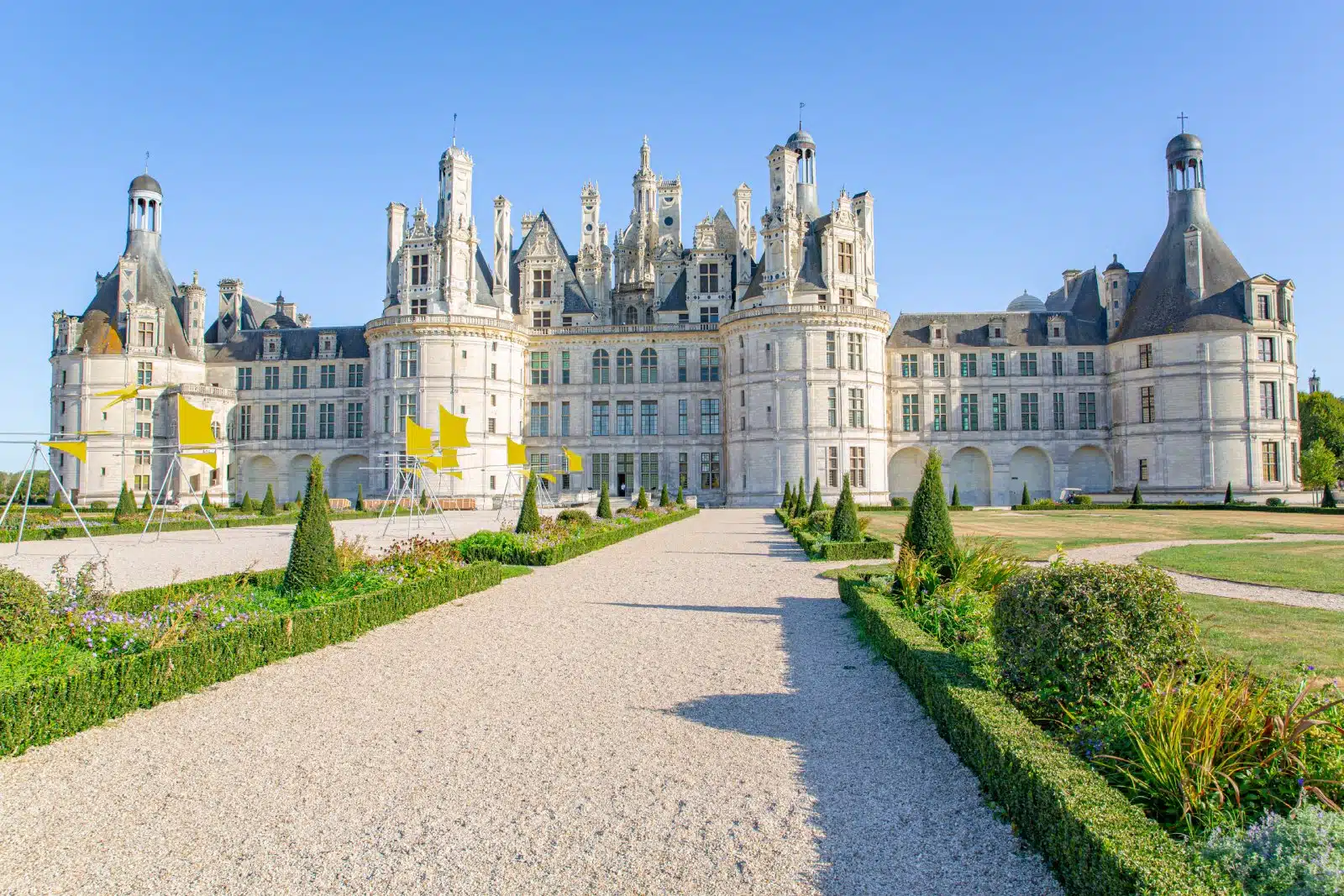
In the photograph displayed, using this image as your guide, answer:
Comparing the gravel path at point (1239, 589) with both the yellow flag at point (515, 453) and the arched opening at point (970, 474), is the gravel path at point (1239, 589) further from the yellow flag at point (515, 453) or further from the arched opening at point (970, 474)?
the arched opening at point (970, 474)

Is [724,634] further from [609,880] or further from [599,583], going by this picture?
[609,880]

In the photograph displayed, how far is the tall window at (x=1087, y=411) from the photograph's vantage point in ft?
168

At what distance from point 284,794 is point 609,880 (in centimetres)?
261

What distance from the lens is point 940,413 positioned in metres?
52.0

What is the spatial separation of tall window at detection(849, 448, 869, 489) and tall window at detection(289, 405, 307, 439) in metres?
33.2

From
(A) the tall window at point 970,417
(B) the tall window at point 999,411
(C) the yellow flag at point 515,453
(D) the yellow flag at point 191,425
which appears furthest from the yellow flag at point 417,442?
(B) the tall window at point 999,411

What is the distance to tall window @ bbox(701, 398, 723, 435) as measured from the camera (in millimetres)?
52500

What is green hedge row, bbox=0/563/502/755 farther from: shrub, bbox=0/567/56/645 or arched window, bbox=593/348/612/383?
arched window, bbox=593/348/612/383

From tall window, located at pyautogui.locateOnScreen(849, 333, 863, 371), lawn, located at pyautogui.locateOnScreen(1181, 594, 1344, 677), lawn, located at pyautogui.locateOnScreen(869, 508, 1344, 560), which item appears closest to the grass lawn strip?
lawn, located at pyautogui.locateOnScreen(869, 508, 1344, 560)

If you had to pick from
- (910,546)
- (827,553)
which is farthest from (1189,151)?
(910,546)

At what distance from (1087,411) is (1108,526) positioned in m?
24.4

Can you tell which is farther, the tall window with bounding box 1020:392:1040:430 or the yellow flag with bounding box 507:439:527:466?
the tall window with bounding box 1020:392:1040:430

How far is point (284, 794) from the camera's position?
5.96 m

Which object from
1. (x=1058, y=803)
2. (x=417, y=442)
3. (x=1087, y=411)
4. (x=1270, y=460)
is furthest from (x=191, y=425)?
(x=1270, y=460)
